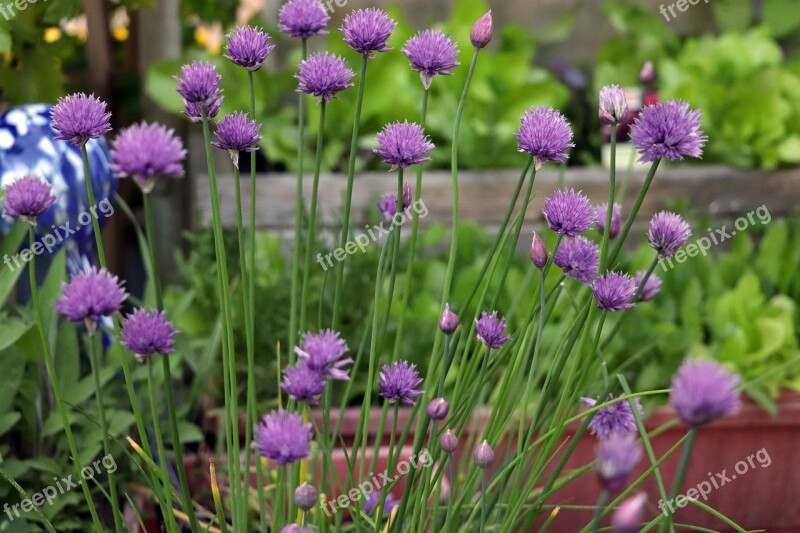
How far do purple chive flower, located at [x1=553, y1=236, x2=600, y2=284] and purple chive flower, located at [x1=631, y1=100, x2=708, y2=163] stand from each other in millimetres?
121

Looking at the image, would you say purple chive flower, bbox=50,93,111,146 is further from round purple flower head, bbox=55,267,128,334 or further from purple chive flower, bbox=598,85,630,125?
purple chive flower, bbox=598,85,630,125

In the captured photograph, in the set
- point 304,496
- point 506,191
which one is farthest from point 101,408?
point 506,191

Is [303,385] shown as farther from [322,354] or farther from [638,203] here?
[638,203]

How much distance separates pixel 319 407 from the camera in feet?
4.36

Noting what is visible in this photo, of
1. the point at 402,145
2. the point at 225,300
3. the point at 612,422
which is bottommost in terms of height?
the point at 612,422

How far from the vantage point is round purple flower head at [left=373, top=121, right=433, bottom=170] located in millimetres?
611

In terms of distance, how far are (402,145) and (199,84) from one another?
0.14 metres

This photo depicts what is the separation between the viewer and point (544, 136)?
59cm

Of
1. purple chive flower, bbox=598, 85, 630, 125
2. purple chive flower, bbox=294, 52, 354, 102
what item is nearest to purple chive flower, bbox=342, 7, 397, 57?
purple chive flower, bbox=294, 52, 354, 102

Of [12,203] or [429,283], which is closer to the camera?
[12,203]

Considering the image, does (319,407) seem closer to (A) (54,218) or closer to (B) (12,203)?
(A) (54,218)

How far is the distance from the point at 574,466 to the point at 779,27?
5.12 feet

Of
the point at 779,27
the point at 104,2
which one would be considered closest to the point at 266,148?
the point at 104,2

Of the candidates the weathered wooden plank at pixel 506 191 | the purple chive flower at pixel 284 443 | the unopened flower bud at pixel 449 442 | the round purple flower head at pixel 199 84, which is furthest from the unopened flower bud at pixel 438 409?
the weathered wooden plank at pixel 506 191
